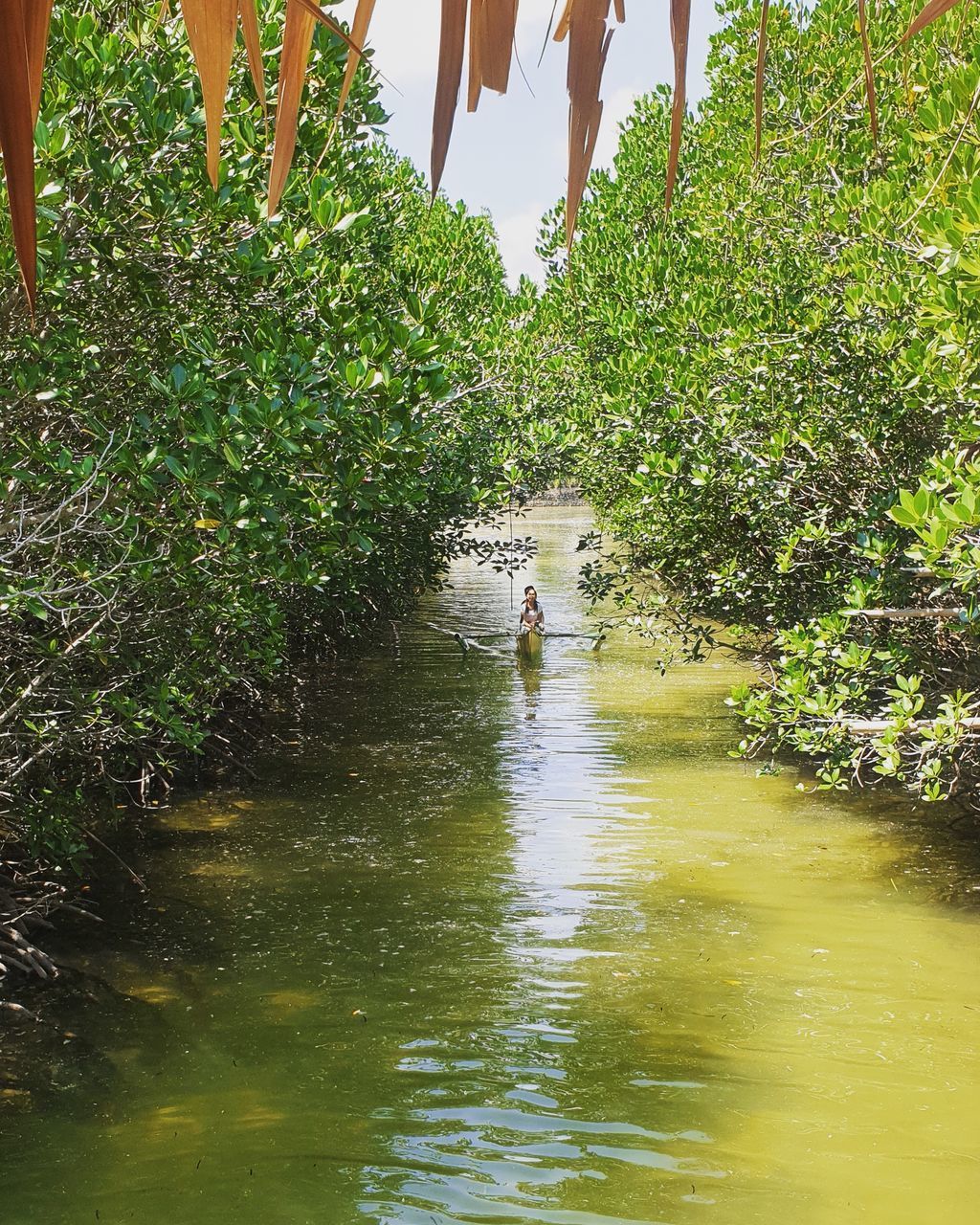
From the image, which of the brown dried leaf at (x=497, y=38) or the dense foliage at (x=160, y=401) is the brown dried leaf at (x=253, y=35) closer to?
the brown dried leaf at (x=497, y=38)

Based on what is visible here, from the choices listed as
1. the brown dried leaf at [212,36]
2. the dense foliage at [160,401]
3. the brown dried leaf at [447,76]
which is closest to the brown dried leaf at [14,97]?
the brown dried leaf at [212,36]

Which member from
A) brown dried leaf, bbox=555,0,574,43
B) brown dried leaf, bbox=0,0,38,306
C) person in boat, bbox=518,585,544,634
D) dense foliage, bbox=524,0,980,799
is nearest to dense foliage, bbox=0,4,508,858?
dense foliage, bbox=524,0,980,799

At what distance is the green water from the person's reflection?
11.0 ft

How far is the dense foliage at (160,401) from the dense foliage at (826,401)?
329 centimetres

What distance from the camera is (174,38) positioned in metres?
6.31

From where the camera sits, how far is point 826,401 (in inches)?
399

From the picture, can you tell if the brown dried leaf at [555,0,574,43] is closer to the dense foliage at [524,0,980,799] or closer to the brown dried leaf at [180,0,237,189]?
the brown dried leaf at [180,0,237,189]

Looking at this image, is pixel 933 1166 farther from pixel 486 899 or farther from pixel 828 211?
pixel 828 211

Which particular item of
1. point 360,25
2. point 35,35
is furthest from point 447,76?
point 35,35

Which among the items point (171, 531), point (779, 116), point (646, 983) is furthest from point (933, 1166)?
point (779, 116)

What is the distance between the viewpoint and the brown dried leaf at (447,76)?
2.07ft

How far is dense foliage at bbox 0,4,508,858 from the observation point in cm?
579

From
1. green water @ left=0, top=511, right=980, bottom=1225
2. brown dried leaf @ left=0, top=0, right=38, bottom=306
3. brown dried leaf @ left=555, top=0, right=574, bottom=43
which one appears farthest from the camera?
green water @ left=0, top=511, right=980, bottom=1225

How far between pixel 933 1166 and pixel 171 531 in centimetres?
497
